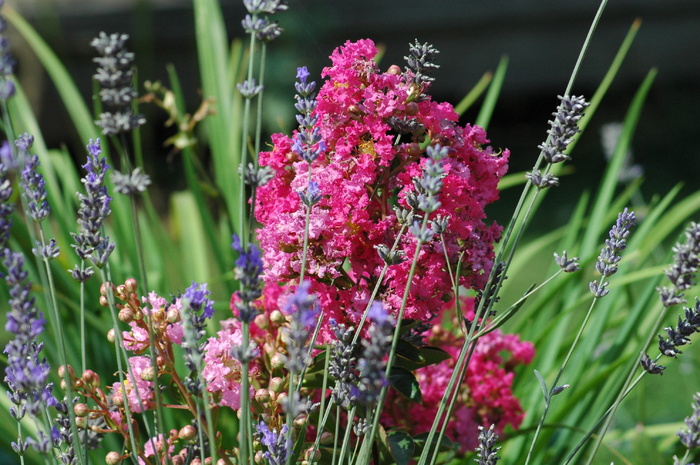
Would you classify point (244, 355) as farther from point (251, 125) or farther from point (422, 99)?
point (251, 125)

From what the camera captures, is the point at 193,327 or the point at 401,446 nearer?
the point at 193,327

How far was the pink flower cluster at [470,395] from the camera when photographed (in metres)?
1.26

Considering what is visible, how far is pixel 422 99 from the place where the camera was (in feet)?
3.03

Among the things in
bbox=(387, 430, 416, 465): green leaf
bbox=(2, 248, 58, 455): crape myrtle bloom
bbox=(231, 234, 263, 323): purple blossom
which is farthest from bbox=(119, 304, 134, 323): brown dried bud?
bbox=(387, 430, 416, 465): green leaf

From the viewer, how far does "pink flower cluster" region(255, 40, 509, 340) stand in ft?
3.02

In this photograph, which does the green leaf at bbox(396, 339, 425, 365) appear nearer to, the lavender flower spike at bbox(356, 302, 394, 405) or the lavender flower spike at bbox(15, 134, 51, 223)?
the lavender flower spike at bbox(356, 302, 394, 405)

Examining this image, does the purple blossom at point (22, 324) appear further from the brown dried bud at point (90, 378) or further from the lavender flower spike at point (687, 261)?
the lavender flower spike at point (687, 261)

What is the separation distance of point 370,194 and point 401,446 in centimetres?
31

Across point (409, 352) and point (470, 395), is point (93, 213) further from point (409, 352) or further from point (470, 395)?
point (470, 395)

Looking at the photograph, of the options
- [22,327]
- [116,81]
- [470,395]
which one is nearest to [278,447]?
[22,327]

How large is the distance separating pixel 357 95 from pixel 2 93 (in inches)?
16.8

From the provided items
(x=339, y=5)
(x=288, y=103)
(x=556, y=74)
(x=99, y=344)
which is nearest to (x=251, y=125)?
(x=288, y=103)

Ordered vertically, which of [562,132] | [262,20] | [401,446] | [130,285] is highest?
[262,20]

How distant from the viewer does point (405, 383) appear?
0.99 meters
